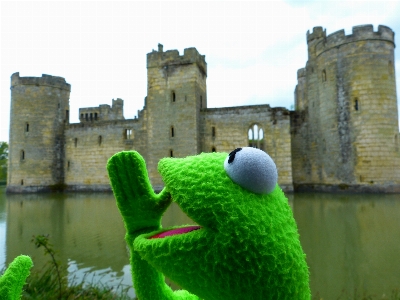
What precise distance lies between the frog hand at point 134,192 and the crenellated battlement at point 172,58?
17.3m

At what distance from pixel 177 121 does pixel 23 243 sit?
40.9ft

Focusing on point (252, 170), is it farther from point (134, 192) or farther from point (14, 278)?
point (14, 278)

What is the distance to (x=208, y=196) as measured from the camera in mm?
1271

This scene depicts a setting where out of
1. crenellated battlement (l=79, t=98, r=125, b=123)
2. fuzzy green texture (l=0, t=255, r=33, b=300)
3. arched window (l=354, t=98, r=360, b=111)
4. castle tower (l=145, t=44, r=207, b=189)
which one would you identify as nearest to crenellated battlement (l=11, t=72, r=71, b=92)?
castle tower (l=145, t=44, r=207, b=189)

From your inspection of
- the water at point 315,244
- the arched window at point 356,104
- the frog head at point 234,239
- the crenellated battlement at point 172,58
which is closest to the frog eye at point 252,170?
the frog head at point 234,239

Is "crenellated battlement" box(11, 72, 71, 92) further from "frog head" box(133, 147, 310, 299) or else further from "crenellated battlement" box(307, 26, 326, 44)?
"frog head" box(133, 147, 310, 299)

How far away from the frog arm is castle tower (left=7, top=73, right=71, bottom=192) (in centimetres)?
2115

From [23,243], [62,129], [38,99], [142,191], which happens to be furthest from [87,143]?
[142,191]

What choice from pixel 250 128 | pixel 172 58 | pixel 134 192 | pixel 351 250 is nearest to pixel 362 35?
pixel 250 128

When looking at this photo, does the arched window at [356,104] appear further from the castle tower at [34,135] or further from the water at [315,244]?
A: the castle tower at [34,135]

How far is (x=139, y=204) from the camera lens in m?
1.68

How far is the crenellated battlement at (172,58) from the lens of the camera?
59.8 feet

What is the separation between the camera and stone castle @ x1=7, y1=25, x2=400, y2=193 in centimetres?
1545

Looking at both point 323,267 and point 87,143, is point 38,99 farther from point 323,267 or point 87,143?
point 323,267
